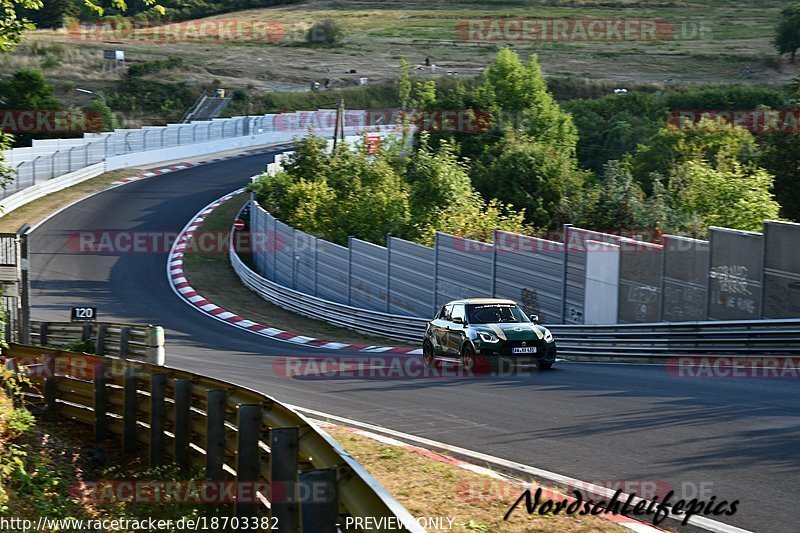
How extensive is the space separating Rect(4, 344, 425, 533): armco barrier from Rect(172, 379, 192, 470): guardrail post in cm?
1

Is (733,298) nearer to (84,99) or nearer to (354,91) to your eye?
(84,99)

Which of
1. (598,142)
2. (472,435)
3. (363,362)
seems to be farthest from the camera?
(598,142)

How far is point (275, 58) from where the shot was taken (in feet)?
380

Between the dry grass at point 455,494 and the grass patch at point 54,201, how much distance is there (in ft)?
106

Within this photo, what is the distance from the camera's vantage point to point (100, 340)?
714 inches

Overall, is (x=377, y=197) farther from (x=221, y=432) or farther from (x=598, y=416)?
(x=221, y=432)

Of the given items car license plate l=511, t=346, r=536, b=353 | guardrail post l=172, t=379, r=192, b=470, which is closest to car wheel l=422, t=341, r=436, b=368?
car license plate l=511, t=346, r=536, b=353

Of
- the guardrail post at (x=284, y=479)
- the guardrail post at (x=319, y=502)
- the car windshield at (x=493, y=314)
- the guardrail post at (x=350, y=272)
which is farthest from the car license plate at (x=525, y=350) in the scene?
the guardrail post at (x=350, y=272)

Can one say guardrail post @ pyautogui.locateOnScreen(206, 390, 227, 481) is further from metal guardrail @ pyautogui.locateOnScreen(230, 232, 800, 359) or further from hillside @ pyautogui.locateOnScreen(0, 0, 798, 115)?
hillside @ pyautogui.locateOnScreen(0, 0, 798, 115)

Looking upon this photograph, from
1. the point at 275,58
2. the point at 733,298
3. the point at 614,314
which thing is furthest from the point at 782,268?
the point at 275,58

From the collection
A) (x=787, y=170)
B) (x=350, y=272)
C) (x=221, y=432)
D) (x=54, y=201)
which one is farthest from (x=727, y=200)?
(x=54, y=201)

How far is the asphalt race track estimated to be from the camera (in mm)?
10000

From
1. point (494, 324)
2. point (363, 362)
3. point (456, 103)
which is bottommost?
point (363, 362)

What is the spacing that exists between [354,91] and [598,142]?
2806cm
